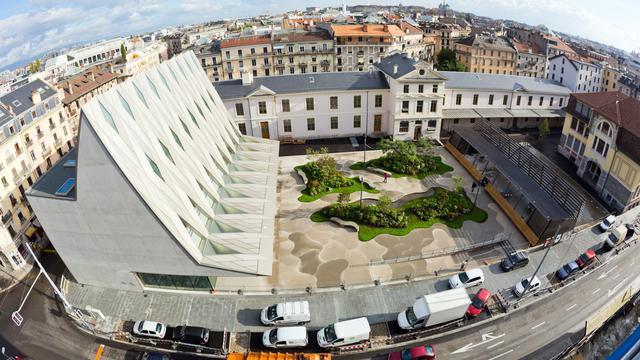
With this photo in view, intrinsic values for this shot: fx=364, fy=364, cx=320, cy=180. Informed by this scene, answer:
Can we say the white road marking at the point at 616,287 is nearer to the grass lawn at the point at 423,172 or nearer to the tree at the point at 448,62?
the grass lawn at the point at 423,172

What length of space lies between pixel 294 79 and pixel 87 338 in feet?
158

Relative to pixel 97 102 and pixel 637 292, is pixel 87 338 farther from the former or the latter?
pixel 637 292

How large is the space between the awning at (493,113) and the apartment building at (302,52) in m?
47.0

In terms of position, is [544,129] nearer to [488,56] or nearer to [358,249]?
→ [358,249]

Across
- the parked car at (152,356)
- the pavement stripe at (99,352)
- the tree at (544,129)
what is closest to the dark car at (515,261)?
the parked car at (152,356)

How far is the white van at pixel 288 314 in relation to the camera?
99.9 ft

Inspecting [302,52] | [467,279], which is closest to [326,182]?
[467,279]

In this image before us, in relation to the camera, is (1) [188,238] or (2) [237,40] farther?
(2) [237,40]

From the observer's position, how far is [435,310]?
29.1 meters

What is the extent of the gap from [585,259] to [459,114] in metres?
34.4

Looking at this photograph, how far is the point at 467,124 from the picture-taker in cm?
6625

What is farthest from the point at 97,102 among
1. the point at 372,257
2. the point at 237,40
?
the point at 237,40

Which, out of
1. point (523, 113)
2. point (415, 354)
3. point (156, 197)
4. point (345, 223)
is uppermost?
point (156, 197)

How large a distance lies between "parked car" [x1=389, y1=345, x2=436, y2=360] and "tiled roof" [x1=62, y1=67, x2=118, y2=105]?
66298 millimetres
